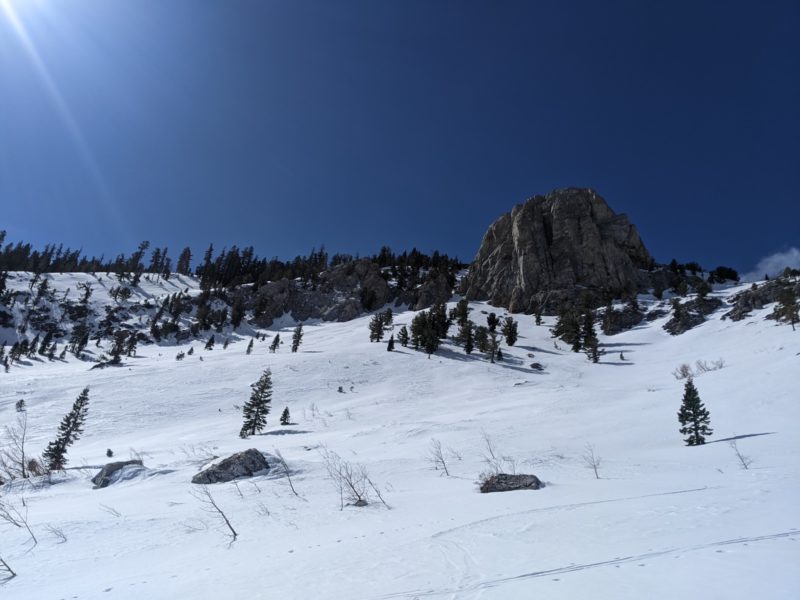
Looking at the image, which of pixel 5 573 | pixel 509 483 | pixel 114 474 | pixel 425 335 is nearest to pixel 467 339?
pixel 425 335

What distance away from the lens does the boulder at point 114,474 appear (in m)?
11.5

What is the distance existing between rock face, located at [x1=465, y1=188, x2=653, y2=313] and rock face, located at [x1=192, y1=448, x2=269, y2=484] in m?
99.1

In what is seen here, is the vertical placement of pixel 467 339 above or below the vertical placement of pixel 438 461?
above

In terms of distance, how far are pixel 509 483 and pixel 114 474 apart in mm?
11948

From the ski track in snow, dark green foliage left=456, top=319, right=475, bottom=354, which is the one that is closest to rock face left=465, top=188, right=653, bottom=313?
dark green foliage left=456, top=319, right=475, bottom=354

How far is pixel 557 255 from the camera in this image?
375ft

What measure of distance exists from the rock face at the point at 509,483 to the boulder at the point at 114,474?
35.9 ft

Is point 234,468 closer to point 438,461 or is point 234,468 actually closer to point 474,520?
point 438,461

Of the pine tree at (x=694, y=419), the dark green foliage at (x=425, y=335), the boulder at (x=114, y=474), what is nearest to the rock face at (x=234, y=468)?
the boulder at (x=114, y=474)

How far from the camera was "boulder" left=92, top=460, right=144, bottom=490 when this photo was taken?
1150 cm

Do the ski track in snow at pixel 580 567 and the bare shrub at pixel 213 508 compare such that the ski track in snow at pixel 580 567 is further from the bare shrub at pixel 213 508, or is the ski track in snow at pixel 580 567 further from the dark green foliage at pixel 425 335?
the dark green foliage at pixel 425 335

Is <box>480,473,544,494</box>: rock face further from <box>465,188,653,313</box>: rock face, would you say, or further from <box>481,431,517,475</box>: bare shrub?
<box>465,188,653,313</box>: rock face

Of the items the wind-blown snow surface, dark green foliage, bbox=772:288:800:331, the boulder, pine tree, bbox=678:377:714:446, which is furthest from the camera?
dark green foliage, bbox=772:288:800:331

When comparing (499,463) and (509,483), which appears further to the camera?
(499,463)
